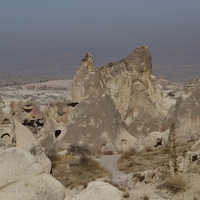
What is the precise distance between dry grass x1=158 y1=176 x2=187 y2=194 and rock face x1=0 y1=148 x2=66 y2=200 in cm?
347

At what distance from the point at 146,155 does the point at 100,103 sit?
4286mm

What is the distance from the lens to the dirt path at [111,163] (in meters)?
16.8

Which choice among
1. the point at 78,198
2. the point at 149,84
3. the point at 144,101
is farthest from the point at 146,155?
the point at 78,198

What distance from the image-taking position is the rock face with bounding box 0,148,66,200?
726 centimetres

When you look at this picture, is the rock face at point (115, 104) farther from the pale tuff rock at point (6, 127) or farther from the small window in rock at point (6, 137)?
the small window in rock at point (6, 137)

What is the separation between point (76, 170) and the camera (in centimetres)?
1723

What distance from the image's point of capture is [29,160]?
7.86 metres

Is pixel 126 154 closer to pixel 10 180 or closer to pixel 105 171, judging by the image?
pixel 105 171

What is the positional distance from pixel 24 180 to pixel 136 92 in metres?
17.9

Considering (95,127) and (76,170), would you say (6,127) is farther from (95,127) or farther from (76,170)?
(95,127)

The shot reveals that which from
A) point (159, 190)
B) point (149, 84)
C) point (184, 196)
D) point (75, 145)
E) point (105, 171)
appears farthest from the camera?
point (149, 84)

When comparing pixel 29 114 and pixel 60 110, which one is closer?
pixel 60 110

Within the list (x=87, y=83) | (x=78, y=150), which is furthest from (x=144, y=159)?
(x=87, y=83)

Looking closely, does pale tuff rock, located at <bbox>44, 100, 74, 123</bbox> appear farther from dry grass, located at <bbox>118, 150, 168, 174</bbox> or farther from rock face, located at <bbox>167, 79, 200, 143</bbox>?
rock face, located at <bbox>167, 79, 200, 143</bbox>
